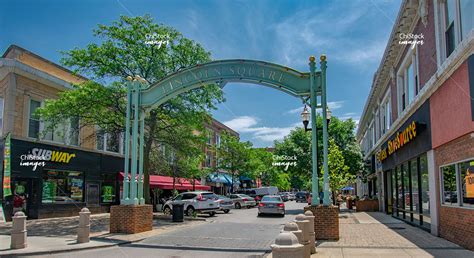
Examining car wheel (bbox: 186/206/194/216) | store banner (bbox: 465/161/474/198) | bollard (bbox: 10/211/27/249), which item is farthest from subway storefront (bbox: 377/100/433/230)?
bollard (bbox: 10/211/27/249)

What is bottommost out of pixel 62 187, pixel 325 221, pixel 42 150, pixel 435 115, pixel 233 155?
pixel 325 221

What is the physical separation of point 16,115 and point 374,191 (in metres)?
27.5

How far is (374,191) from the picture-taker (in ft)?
116

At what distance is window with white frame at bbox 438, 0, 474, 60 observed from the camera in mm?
10414

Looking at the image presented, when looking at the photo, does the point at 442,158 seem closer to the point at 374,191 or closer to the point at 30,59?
the point at 30,59

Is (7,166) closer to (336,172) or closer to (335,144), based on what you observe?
(336,172)

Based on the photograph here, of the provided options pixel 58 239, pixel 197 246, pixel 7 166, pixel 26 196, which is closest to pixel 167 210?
pixel 26 196

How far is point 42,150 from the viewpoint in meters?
21.9

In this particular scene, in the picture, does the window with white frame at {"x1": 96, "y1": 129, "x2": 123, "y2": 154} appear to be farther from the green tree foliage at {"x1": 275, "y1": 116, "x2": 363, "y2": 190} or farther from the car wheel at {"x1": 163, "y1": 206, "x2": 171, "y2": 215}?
the green tree foliage at {"x1": 275, "y1": 116, "x2": 363, "y2": 190}

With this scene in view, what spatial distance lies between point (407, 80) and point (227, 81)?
903 cm

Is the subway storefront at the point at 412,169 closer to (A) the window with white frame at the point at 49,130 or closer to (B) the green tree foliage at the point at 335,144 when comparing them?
(B) the green tree foliage at the point at 335,144

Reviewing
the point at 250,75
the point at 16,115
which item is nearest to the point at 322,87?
the point at 250,75

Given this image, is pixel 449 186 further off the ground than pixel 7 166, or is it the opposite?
pixel 7 166

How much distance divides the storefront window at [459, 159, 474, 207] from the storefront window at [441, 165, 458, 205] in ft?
2.13
